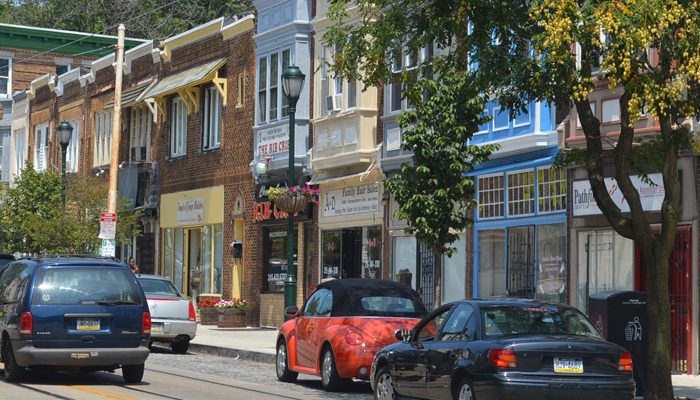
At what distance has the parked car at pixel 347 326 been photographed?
18438 mm

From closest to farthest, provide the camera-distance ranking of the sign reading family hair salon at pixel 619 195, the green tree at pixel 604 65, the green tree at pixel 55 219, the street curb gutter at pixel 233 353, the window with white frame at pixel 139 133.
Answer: the green tree at pixel 604 65
the sign reading family hair salon at pixel 619 195
the street curb gutter at pixel 233 353
the green tree at pixel 55 219
the window with white frame at pixel 139 133

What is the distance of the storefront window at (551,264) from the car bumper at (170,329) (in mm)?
7115

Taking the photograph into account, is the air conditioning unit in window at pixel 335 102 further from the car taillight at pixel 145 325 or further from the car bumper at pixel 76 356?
the car bumper at pixel 76 356

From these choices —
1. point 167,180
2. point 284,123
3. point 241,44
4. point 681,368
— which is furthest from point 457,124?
point 167,180

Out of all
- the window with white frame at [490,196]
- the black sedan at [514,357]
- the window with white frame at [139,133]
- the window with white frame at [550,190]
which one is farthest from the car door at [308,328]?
the window with white frame at [139,133]

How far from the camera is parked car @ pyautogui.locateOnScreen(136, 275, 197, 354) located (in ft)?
88.4

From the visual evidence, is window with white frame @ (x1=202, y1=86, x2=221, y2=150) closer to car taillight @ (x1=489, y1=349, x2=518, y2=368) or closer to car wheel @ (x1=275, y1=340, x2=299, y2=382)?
car wheel @ (x1=275, y1=340, x2=299, y2=382)

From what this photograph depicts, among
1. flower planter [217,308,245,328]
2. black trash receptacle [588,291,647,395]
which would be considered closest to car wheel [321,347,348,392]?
black trash receptacle [588,291,647,395]

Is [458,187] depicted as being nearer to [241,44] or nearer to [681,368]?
[681,368]

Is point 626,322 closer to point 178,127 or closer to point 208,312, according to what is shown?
point 208,312

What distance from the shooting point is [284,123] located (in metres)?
34.5

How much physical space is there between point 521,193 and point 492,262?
5.65ft

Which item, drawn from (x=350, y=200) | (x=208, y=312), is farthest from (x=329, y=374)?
(x=208, y=312)

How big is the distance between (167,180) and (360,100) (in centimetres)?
1342
